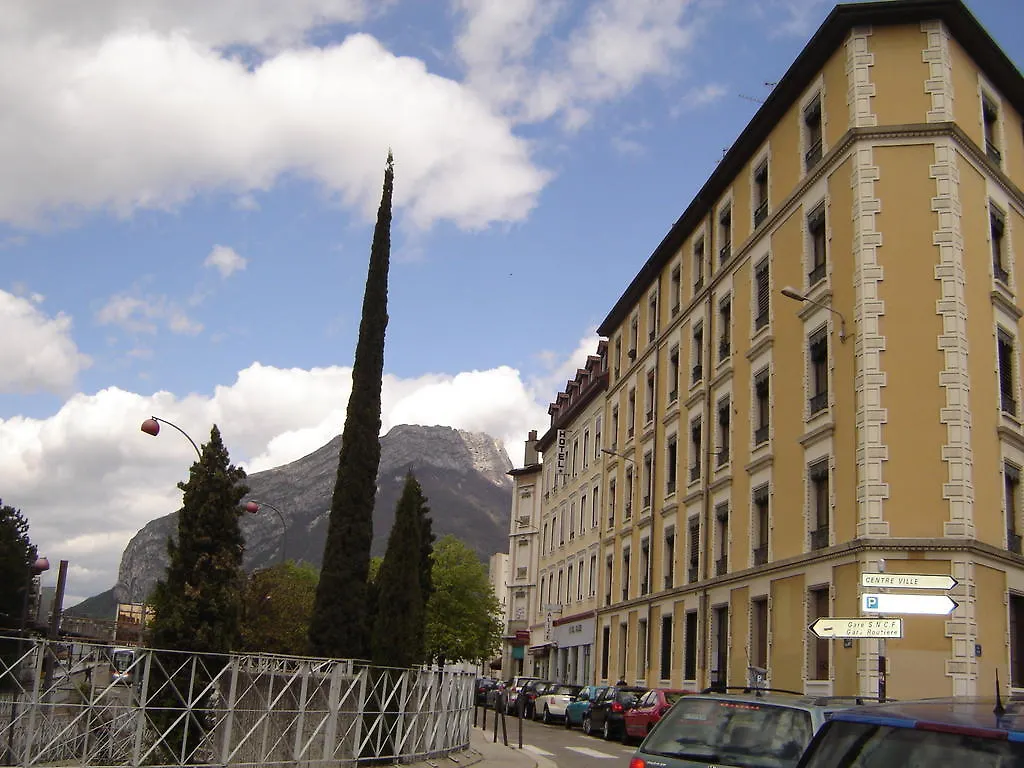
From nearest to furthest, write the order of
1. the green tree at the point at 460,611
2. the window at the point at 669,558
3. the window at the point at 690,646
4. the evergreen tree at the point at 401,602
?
the evergreen tree at the point at 401,602 → the window at the point at 690,646 → the window at the point at 669,558 → the green tree at the point at 460,611

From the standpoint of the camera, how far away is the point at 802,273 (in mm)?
27109

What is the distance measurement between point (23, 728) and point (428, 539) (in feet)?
63.2

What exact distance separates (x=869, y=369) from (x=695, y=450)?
11961mm

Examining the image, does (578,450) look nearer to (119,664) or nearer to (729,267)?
(729,267)

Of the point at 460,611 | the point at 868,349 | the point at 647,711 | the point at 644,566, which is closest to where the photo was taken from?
the point at 868,349

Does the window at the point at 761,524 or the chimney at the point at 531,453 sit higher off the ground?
the chimney at the point at 531,453

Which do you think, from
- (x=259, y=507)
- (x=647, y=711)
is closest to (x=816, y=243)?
(x=647, y=711)

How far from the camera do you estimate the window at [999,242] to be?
83.3 feet

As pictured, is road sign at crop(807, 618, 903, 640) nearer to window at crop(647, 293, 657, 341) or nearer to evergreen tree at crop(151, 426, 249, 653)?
evergreen tree at crop(151, 426, 249, 653)

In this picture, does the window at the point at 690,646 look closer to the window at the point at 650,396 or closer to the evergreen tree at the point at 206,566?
the window at the point at 650,396

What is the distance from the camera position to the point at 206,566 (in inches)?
576

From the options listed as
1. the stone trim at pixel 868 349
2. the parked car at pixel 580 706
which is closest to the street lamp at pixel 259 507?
the parked car at pixel 580 706

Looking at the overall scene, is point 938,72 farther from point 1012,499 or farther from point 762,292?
point 1012,499

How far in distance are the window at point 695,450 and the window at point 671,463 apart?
170 centimetres
